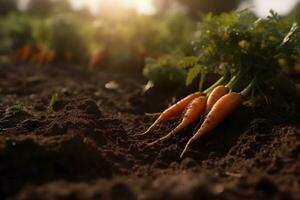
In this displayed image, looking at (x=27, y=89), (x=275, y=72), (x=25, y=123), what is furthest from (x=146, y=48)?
(x=25, y=123)

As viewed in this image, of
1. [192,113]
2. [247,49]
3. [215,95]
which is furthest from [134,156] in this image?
[247,49]

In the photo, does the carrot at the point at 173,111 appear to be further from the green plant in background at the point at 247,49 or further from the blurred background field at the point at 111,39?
the blurred background field at the point at 111,39

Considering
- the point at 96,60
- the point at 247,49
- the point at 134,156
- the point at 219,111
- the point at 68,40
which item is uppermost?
the point at 68,40

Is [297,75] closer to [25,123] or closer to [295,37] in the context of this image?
[295,37]

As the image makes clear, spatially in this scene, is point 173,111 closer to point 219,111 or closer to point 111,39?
point 219,111

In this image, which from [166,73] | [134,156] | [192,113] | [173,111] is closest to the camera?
[134,156]

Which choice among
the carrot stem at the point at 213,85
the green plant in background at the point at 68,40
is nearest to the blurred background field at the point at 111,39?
the green plant in background at the point at 68,40

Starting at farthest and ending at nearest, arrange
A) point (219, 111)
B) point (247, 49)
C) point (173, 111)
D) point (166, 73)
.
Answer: point (166, 73) → point (247, 49) → point (173, 111) → point (219, 111)
